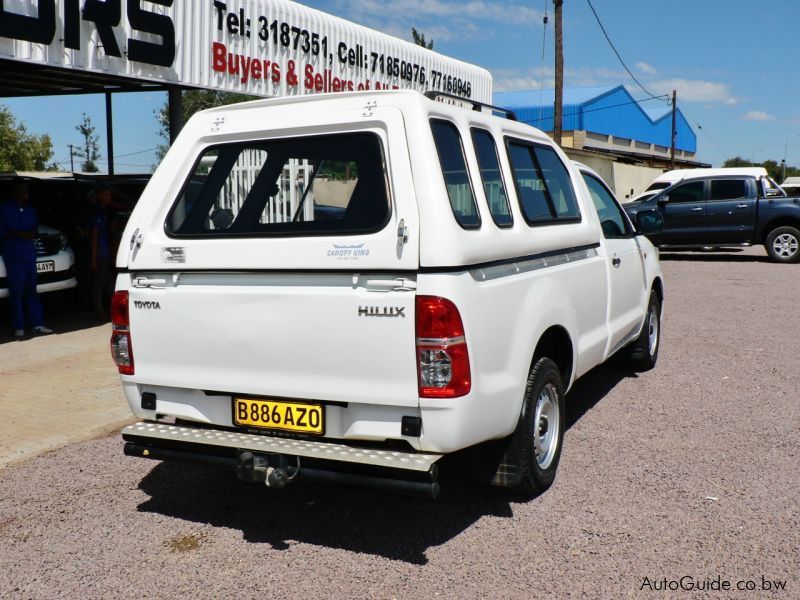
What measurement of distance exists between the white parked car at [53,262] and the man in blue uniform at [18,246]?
19.3 inches

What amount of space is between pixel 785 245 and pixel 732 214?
1410mm

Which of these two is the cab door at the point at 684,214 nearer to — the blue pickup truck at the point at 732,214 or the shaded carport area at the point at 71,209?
the blue pickup truck at the point at 732,214

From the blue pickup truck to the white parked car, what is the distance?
12580mm

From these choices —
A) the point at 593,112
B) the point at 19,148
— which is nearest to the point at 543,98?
the point at 593,112

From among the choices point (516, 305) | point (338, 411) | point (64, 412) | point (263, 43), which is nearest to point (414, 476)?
point (338, 411)

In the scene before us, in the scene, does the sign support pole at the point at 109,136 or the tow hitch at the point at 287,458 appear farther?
the sign support pole at the point at 109,136

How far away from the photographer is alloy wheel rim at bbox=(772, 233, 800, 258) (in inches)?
742

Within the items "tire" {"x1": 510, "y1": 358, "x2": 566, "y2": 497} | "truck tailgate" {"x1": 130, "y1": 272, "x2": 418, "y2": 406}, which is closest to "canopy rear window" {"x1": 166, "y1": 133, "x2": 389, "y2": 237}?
→ "truck tailgate" {"x1": 130, "y1": 272, "x2": 418, "y2": 406}

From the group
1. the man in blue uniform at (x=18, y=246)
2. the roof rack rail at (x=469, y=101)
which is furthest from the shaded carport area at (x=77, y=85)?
the roof rack rail at (x=469, y=101)

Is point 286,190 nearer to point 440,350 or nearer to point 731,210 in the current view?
point 440,350

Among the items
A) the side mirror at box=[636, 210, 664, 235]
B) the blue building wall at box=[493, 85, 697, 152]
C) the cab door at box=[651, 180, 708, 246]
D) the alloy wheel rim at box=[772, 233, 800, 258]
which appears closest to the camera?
the side mirror at box=[636, 210, 664, 235]

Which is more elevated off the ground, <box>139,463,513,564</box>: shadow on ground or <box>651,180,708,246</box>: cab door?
<box>651,180,708,246</box>: cab door

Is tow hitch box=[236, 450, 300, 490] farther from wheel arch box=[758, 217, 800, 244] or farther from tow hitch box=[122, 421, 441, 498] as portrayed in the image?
wheel arch box=[758, 217, 800, 244]

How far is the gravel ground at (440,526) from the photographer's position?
3520 millimetres
